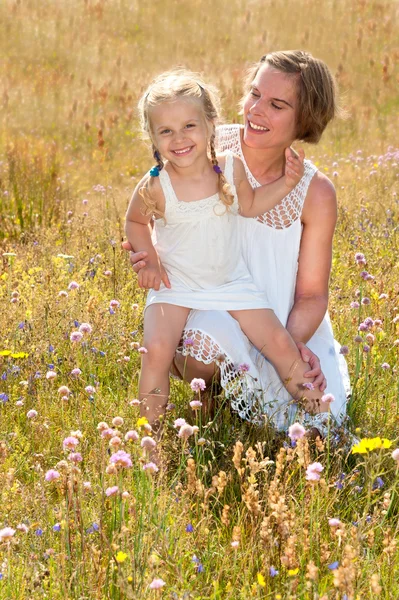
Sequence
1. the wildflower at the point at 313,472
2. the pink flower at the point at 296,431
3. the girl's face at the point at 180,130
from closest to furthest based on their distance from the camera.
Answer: the wildflower at the point at 313,472
the pink flower at the point at 296,431
the girl's face at the point at 180,130

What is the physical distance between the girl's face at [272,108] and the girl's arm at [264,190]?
230 mm

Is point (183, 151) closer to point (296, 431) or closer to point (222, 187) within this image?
point (222, 187)

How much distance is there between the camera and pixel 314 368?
3305 millimetres

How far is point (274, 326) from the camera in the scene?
331 cm

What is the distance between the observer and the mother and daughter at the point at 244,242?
10.7 feet

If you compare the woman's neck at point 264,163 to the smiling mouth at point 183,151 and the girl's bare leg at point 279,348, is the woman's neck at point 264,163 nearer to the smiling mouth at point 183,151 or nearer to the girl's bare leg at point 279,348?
the smiling mouth at point 183,151

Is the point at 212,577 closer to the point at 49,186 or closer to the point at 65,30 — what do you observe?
the point at 49,186

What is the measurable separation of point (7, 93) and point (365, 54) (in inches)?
264

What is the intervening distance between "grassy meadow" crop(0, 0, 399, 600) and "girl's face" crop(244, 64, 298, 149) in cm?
83

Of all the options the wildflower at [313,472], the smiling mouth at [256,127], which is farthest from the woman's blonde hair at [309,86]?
the wildflower at [313,472]

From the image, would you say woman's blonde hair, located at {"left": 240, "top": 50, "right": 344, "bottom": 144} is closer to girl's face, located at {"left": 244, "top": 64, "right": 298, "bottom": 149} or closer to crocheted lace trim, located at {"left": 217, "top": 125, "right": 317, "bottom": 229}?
girl's face, located at {"left": 244, "top": 64, "right": 298, "bottom": 149}

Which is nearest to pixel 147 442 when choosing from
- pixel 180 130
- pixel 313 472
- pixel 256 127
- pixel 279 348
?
pixel 313 472

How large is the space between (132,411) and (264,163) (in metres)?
1.38

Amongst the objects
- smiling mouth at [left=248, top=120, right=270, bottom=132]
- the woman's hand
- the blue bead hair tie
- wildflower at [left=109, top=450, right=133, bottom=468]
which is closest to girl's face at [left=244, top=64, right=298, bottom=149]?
smiling mouth at [left=248, top=120, right=270, bottom=132]
